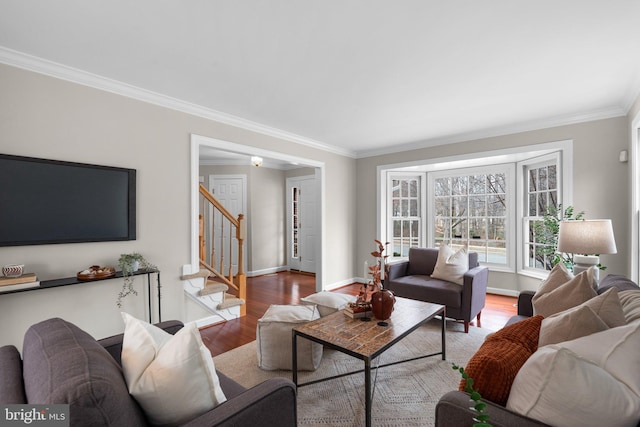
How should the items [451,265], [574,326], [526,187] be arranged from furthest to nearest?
1. [526,187]
2. [451,265]
3. [574,326]

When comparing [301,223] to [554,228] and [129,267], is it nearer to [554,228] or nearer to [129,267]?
[129,267]

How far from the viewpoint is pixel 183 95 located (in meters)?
3.00

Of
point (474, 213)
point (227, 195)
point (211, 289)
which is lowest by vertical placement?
point (211, 289)

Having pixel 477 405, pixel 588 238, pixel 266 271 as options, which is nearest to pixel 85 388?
pixel 477 405

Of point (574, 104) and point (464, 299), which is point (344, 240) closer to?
point (464, 299)

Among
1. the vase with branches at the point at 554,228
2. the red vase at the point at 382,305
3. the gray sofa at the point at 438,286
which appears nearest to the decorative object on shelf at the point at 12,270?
the red vase at the point at 382,305

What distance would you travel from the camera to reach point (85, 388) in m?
0.77

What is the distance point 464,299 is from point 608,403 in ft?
8.18

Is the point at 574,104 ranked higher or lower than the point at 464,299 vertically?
higher

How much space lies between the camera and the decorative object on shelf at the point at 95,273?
2.40 meters

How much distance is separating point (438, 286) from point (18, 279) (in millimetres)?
3725

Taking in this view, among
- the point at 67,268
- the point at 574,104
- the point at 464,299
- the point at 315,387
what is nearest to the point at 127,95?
the point at 67,268

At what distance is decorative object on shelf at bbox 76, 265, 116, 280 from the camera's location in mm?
2397

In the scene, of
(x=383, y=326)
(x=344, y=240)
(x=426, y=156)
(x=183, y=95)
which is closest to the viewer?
(x=383, y=326)
